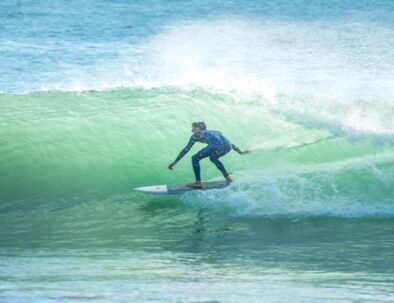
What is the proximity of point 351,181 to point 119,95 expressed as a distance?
6328 mm

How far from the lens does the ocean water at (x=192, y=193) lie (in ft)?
32.9

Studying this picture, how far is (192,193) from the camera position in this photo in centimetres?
1450

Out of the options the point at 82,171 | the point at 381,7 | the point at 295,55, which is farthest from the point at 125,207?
the point at 381,7

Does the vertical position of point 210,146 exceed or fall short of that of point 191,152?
it exceeds it

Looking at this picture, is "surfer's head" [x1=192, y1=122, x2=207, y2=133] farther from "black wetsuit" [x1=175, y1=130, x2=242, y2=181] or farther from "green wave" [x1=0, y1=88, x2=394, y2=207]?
"green wave" [x1=0, y1=88, x2=394, y2=207]

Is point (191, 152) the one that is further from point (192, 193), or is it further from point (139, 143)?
point (192, 193)

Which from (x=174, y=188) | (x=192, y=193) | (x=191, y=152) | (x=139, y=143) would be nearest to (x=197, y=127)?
(x=174, y=188)

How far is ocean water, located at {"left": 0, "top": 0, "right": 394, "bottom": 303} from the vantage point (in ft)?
32.9

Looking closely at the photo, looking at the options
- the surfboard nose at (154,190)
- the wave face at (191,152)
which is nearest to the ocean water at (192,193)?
the wave face at (191,152)

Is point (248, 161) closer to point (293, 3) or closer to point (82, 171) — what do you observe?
point (82, 171)

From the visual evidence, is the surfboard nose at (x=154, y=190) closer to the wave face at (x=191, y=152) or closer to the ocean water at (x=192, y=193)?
the ocean water at (x=192, y=193)

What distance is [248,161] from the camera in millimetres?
16016

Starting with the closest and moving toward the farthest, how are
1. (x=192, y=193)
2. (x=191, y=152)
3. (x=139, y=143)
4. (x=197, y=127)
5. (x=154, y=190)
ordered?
(x=197, y=127) < (x=154, y=190) < (x=192, y=193) < (x=191, y=152) < (x=139, y=143)

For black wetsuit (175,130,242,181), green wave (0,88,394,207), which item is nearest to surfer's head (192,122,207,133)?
black wetsuit (175,130,242,181)
